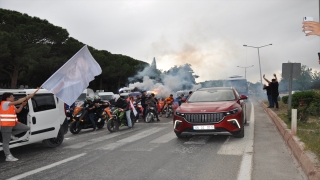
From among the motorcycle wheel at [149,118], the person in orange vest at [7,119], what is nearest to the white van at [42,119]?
the person in orange vest at [7,119]

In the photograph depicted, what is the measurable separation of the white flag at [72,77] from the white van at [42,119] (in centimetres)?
90

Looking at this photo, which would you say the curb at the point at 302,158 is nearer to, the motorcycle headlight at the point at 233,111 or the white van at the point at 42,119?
the motorcycle headlight at the point at 233,111

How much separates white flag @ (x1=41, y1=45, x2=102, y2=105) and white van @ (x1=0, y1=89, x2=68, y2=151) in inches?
35.6

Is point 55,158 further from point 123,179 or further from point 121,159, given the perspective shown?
point 123,179

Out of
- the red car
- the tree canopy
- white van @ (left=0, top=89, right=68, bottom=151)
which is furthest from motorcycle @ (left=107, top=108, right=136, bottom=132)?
the tree canopy

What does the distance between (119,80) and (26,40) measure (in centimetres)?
2707

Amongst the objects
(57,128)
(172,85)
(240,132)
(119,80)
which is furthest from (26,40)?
(240,132)

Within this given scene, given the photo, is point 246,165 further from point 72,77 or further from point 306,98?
point 306,98

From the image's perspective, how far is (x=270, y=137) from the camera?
30.1ft

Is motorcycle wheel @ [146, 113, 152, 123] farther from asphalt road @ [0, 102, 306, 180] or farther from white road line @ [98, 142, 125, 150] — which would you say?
white road line @ [98, 142, 125, 150]

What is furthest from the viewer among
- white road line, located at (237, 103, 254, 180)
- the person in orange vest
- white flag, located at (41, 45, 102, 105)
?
white flag, located at (41, 45, 102, 105)

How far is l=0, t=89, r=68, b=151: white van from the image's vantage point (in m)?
7.45

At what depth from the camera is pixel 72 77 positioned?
25.2 feet

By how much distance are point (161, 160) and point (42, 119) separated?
3.42 metres
